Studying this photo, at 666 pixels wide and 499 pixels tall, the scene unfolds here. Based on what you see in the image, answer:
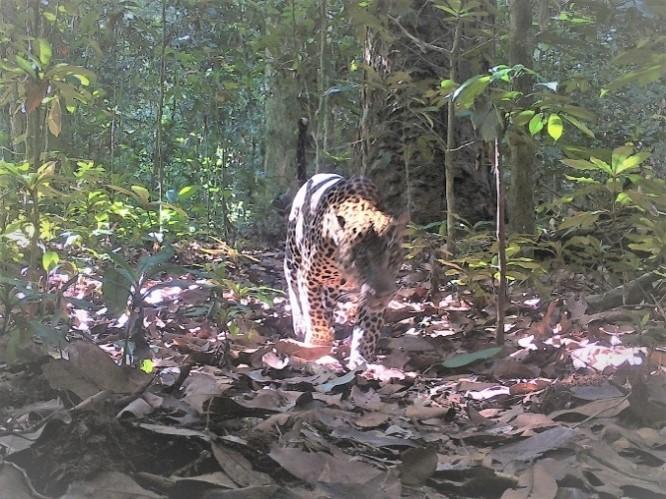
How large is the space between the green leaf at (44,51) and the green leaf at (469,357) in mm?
703

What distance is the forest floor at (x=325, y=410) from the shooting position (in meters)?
0.69

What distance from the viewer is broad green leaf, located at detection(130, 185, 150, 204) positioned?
3.22 ft

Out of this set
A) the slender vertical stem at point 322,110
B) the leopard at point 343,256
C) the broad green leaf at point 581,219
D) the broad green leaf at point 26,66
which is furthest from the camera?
Result: the leopard at point 343,256

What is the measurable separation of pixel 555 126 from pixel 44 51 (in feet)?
2.26

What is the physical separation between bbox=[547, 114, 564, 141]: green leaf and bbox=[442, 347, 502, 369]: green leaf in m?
0.33

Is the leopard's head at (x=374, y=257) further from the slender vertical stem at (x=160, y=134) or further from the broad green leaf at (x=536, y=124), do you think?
the slender vertical stem at (x=160, y=134)

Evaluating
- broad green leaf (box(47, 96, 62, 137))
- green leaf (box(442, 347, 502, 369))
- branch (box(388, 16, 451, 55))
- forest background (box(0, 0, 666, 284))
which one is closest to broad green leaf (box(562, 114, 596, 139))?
forest background (box(0, 0, 666, 284))

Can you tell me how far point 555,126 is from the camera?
0.97m

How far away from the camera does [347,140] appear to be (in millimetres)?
1198

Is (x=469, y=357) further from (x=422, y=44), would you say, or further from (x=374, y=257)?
(x=422, y=44)

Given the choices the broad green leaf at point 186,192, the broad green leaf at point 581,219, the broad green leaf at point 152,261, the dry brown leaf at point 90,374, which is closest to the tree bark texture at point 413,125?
the broad green leaf at point 581,219

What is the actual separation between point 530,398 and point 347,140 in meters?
0.52

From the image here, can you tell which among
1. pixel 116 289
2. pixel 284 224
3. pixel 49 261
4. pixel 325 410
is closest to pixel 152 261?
pixel 116 289

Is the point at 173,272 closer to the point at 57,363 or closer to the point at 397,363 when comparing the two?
the point at 57,363
